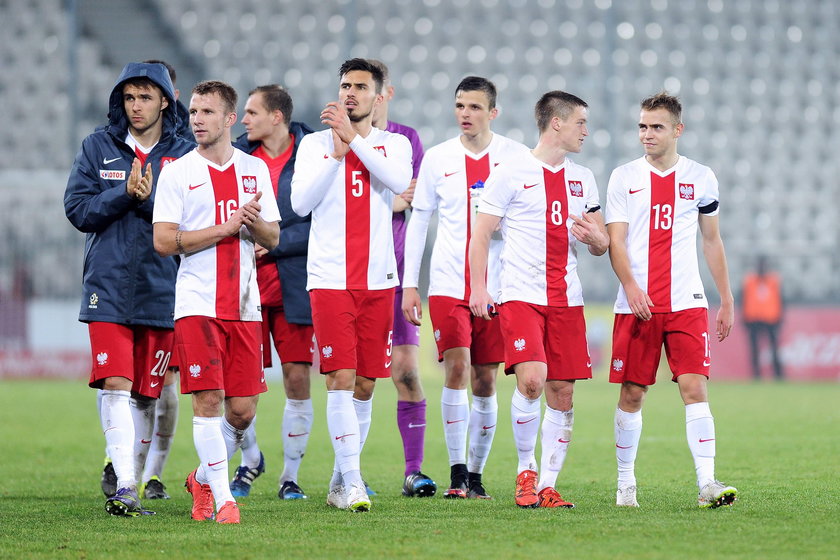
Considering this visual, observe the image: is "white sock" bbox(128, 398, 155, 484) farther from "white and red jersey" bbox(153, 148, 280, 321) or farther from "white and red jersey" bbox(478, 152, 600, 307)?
"white and red jersey" bbox(478, 152, 600, 307)

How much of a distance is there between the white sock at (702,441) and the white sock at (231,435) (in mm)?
2207

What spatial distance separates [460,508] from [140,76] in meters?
2.69

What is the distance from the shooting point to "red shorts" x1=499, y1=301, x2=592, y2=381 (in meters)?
5.71

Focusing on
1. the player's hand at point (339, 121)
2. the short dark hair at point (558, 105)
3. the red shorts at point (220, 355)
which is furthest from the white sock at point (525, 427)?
the player's hand at point (339, 121)

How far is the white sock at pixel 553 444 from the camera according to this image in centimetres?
575

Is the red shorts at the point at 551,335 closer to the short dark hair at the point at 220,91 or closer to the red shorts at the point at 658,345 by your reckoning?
the red shorts at the point at 658,345

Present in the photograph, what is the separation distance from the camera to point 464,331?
6367 mm

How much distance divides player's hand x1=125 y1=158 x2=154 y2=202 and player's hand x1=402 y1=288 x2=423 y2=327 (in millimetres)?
1460

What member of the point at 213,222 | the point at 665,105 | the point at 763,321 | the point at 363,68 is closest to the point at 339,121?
the point at 363,68

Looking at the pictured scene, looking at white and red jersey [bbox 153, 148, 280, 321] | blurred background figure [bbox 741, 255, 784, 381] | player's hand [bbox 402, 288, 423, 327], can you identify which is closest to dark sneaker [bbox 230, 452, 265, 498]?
player's hand [bbox 402, 288, 423, 327]

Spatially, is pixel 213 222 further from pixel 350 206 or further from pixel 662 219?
pixel 662 219

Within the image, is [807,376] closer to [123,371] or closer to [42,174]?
[42,174]

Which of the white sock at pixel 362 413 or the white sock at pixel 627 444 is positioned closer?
the white sock at pixel 627 444

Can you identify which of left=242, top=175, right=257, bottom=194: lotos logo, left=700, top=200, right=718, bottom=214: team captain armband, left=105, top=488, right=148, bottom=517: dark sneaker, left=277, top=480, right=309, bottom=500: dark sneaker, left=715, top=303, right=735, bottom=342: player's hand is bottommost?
left=277, top=480, right=309, bottom=500: dark sneaker
